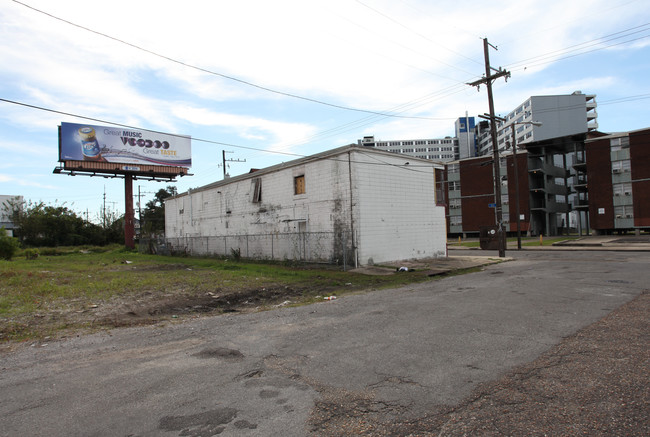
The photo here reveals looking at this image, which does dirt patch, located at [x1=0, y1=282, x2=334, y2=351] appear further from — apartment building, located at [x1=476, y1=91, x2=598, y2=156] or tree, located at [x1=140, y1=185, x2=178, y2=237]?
apartment building, located at [x1=476, y1=91, x2=598, y2=156]

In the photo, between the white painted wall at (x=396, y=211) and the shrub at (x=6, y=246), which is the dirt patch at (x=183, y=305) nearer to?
the white painted wall at (x=396, y=211)

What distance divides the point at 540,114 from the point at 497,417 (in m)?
102

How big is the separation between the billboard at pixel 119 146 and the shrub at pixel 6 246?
29.0 ft

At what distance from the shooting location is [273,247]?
78.8 feet

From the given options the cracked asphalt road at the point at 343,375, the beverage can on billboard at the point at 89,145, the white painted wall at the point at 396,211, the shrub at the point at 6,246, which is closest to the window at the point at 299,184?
the white painted wall at the point at 396,211

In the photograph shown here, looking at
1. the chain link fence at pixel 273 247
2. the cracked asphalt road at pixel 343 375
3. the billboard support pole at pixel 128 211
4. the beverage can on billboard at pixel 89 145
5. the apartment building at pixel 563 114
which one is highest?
the apartment building at pixel 563 114

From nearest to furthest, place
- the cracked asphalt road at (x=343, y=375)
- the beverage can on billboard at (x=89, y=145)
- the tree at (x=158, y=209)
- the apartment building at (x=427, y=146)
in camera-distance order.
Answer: the cracked asphalt road at (x=343, y=375), the beverage can on billboard at (x=89, y=145), the tree at (x=158, y=209), the apartment building at (x=427, y=146)

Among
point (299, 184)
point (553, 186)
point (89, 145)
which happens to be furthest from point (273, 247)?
point (553, 186)

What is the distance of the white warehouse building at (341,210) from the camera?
19.0 metres

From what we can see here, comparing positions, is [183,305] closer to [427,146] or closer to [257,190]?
[257,190]

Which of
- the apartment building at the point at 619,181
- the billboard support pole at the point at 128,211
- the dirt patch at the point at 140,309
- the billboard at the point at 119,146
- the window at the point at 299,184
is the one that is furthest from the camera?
the apartment building at the point at 619,181

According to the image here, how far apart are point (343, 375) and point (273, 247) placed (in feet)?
64.5

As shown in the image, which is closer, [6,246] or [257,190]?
[257,190]

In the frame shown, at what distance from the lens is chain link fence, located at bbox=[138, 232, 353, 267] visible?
19578 mm
